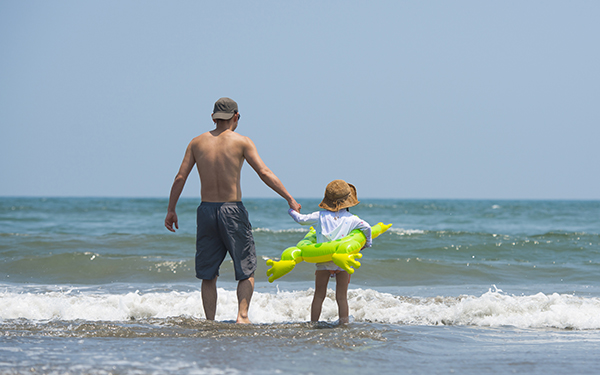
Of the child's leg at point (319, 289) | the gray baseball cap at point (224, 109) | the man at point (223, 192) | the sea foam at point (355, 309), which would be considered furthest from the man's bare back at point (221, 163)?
the sea foam at point (355, 309)

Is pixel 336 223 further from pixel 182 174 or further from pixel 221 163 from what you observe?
pixel 182 174

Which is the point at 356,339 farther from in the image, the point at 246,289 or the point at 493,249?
the point at 493,249

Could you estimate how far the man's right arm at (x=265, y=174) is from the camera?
4.34 m

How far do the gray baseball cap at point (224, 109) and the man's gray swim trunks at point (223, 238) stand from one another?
0.75 m

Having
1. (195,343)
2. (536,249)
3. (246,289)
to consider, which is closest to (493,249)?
(536,249)

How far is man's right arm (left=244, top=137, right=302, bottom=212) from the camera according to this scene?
434 cm

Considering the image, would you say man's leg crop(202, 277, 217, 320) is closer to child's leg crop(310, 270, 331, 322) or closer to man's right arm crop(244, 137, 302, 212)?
child's leg crop(310, 270, 331, 322)

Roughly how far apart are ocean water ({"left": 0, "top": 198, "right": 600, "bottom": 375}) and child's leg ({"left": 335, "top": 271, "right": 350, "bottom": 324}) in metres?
0.15

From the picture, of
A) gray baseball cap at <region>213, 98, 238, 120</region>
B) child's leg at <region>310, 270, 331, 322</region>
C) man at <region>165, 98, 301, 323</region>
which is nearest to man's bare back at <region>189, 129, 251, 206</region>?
man at <region>165, 98, 301, 323</region>

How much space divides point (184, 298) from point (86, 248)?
6376mm

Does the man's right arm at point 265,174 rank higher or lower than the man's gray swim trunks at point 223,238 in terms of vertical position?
higher

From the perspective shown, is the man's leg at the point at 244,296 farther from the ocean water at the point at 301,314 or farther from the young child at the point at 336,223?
the young child at the point at 336,223

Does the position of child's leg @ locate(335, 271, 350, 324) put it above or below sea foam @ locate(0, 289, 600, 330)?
above

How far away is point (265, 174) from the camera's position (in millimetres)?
4387
